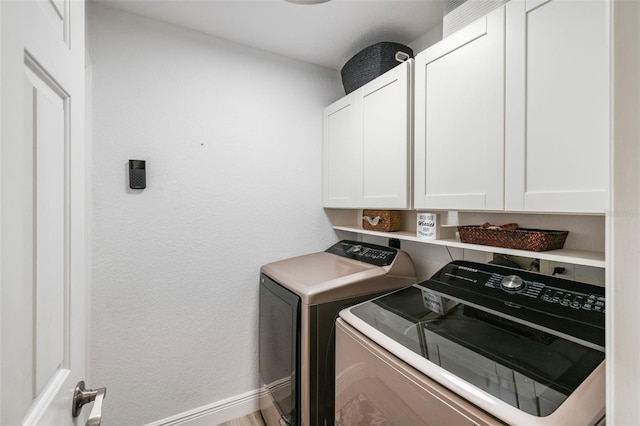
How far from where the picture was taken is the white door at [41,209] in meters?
0.43

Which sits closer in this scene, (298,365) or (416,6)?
(298,365)

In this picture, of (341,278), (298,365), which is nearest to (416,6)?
(341,278)

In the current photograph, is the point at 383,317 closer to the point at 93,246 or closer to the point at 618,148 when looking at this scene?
the point at 618,148

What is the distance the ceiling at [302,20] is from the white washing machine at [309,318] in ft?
4.48

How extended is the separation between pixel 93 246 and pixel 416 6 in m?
2.21

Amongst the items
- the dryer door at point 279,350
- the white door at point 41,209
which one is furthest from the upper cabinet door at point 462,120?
the white door at point 41,209

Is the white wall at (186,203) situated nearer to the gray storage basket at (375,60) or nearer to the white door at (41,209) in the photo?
the gray storage basket at (375,60)

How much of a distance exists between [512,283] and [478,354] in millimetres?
414

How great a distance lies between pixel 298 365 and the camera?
4.78 ft

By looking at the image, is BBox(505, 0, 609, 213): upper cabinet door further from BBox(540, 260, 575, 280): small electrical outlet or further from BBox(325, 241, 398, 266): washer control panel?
BBox(325, 241, 398, 266): washer control panel

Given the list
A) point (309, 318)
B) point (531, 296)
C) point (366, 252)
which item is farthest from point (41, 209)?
point (366, 252)

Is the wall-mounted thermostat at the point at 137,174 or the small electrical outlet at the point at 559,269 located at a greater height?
the wall-mounted thermostat at the point at 137,174

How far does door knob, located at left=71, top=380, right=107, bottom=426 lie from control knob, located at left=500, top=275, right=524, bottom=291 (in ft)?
4.50

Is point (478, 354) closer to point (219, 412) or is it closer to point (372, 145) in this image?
point (372, 145)
